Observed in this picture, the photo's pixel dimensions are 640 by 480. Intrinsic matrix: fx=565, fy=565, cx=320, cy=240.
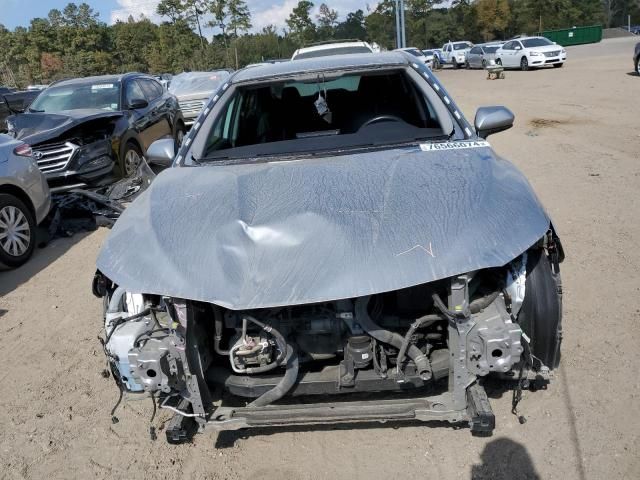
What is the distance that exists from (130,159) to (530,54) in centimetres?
2337

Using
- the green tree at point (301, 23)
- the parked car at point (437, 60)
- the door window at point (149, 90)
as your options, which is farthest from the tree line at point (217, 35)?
the door window at point (149, 90)

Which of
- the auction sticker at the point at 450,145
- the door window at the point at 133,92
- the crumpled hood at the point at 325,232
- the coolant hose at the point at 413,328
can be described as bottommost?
the coolant hose at the point at 413,328

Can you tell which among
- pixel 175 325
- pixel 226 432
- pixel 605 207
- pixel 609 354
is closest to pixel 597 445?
pixel 609 354

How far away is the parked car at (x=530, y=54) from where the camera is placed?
86.8 ft

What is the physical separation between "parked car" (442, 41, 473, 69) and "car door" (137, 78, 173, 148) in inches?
1205

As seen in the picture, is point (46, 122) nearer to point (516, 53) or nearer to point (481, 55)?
point (516, 53)

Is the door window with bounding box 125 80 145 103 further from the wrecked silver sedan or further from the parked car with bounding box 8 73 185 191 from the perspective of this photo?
the wrecked silver sedan

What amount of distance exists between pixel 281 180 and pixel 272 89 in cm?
183

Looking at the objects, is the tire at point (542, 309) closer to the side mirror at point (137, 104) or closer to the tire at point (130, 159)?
the tire at point (130, 159)

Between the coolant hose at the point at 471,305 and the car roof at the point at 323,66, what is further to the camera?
the car roof at the point at 323,66

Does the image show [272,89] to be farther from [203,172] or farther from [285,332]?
[285,332]

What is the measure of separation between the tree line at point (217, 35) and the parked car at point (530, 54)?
1501cm

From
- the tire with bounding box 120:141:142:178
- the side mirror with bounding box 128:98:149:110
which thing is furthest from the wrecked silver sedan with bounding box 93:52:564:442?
the side mirror with bounding box 128:98:149:110

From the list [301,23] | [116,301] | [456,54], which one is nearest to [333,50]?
[116,301]
